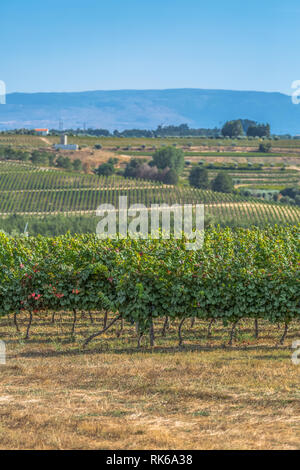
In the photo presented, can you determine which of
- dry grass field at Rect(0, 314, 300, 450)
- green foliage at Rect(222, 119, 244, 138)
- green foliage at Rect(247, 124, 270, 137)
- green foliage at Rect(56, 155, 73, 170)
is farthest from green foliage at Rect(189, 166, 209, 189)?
dry grass field at Rect(0, 314, 300, 450)

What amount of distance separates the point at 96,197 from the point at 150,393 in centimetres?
7131

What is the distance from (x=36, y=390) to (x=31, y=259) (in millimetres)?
5999

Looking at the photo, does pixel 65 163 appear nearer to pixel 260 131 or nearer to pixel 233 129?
pixel 260 131

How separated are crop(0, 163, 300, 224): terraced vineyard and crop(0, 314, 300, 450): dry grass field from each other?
176 feet

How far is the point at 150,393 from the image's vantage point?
1030cm

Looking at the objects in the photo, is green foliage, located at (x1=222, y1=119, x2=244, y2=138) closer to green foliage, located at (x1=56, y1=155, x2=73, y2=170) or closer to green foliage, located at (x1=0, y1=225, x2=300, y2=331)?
green foliage, located at (x1=56, y1=155, x2=73, y2=170)

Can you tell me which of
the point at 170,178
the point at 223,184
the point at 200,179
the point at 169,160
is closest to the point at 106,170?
the point at 170,178

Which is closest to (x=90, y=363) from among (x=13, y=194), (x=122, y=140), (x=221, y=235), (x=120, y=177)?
(x=221, y=235)

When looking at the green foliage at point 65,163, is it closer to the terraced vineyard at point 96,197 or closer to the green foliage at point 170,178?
the terraced vineyard at point 96,197

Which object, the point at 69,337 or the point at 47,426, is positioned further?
the point at 69,337

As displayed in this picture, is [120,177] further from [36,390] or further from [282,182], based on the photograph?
[36,390]

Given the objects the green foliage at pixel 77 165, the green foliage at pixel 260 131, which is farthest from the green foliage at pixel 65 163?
the green foliage at pixel 260 131

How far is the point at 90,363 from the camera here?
12430 millimetres

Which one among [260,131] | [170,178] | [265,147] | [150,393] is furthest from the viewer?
[260,131]
